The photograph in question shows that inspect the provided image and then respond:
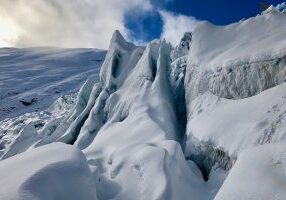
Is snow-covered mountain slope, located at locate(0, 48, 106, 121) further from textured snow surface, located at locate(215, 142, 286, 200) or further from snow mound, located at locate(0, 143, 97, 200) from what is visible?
textured snow surface, located at locate(215, 142, 286, 200)

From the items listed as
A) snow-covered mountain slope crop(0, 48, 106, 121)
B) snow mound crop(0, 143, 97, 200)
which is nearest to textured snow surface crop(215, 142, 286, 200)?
snow mound crop(0, 143, 97, 200)

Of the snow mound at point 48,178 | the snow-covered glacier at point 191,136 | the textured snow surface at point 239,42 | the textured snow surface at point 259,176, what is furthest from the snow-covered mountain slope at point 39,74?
the textured snow surface at point 259,176

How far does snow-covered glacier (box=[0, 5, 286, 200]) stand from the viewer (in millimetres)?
10109

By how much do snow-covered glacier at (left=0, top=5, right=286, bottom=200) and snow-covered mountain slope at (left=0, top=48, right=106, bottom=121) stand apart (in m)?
40.0

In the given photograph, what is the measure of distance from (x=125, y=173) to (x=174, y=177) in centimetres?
168

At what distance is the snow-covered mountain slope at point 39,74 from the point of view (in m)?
62.4

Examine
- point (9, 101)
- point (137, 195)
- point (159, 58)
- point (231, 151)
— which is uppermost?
point (159, 58)

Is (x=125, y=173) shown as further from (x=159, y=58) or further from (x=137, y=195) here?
(x=159, y=58)

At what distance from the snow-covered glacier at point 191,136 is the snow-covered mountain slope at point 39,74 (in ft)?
131

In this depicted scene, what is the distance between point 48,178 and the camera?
421 inches

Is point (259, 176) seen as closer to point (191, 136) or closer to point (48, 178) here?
point (48, 178)

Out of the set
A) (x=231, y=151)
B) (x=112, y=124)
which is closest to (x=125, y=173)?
(x=231, y=151)

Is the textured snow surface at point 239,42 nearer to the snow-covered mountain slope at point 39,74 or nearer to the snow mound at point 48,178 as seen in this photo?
the snow mound at point 48,178

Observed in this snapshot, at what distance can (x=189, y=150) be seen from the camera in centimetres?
1390
